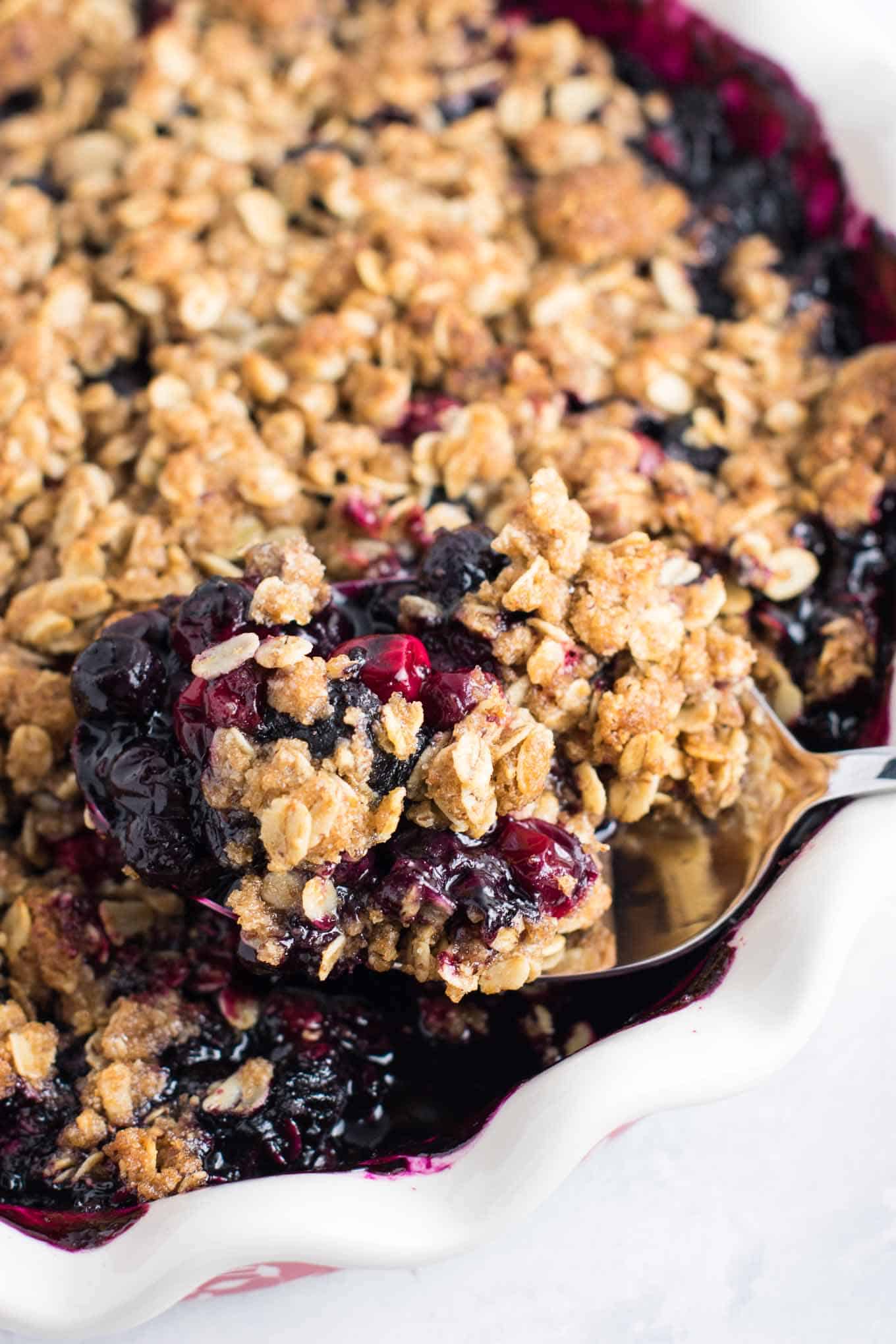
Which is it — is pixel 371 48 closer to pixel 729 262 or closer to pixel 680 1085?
pixel 729 262

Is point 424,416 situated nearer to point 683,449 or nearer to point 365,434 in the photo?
point 365,434

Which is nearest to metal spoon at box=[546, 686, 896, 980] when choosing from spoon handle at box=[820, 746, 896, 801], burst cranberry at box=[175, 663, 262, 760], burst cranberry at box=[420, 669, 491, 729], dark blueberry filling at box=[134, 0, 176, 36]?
spoon handle at box=[820, 746, 896, 801]

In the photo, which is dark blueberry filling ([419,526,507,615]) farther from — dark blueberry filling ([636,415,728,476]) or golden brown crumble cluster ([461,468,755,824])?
dark blueberry filling ([636,415,728,476])

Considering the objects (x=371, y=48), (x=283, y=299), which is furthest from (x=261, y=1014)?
(x=371, y=48)

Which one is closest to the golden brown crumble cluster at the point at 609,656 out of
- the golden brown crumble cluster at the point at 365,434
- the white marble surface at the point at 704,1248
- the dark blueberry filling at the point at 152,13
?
the golden brown crumble cluster at the point at 365,434

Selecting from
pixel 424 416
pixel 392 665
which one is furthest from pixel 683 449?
pixel 392 665

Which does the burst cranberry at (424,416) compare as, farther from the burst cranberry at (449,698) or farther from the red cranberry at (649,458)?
the burst cranberry at (449,698)
